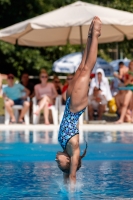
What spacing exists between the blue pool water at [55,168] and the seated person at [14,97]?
210 centimetres

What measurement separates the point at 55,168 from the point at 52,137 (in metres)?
3.38

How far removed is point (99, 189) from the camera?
6016mm

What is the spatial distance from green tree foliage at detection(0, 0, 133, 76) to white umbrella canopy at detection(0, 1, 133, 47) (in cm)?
746

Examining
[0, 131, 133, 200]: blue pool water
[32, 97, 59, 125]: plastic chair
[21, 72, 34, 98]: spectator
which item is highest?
[0, 131, 133, 200]: blue pool water

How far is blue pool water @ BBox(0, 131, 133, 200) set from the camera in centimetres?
584

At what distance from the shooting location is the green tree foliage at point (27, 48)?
2453 cm

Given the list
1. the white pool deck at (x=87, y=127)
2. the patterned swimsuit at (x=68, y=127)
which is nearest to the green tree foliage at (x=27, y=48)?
the white pool deck at (x=87, y=127)

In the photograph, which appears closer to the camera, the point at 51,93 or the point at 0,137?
the point at 0,137

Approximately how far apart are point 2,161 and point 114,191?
2.83m

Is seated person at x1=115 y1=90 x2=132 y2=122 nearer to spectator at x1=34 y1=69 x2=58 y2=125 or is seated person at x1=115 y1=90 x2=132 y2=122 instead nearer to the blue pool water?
spectator at x1=34 y1=69 x2=58 y2=125

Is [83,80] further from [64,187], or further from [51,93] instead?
[51,93]

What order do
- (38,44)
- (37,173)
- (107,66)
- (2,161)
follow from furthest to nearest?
(107,66), (38,44), (2,161), (37,173)

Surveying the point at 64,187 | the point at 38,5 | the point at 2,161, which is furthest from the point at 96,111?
the point at 38,5

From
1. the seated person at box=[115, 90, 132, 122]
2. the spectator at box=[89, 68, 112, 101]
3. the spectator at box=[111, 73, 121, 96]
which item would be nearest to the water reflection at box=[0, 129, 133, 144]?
the seated person at box=[115, 90, 132, 122]
